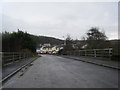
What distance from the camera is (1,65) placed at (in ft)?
45.3

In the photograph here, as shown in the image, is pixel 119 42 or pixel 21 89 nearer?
pixel 21 89

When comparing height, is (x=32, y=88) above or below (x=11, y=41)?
below

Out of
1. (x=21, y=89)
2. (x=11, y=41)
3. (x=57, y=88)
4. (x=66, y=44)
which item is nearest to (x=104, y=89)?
(x=57, y=88)

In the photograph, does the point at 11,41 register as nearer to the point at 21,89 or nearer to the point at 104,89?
the point at 21,89

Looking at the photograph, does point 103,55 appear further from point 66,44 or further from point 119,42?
point 66,44

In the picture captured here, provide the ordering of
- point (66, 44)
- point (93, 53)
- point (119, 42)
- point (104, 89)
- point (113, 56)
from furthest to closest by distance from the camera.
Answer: point (66, 44) < point (93, 53) < point (113, 56) < point (119, 42) < point (104, 89)

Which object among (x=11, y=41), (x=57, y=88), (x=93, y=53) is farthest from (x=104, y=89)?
(x=93, y=53)

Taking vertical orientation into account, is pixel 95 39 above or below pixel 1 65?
above

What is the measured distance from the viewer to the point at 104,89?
6.24 meters

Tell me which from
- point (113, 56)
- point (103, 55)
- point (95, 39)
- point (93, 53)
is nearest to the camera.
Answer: point (113, 56)

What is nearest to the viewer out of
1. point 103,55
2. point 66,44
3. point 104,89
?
point 104,89

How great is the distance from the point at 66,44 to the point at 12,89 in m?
56.7

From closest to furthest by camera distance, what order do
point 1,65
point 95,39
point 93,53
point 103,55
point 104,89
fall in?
point 104,89 → point 1,65 → point 103,55 → point 93,53 → point 95,39

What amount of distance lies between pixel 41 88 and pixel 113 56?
46.6ft
